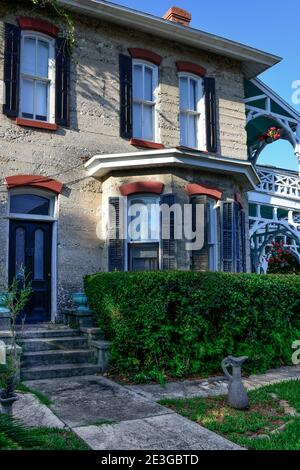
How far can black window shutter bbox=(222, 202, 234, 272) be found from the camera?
9845mm

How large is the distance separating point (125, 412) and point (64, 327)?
373cm

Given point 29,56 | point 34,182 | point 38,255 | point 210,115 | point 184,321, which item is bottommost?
point 184,321

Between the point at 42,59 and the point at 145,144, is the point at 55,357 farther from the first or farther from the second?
the point at 42,59

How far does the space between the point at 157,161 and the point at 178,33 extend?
3994 mm

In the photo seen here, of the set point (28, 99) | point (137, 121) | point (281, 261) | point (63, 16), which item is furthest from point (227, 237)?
point (281, 261)

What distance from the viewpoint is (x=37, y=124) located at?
9391 millimetres

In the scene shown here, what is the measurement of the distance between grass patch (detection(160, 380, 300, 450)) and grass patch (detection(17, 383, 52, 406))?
148 centimetres

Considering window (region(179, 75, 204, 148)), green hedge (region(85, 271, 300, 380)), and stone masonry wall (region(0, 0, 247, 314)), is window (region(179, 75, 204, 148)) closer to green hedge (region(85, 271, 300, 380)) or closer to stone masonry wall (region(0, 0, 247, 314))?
stone masonry wall (region(0, 0, 247, 314))

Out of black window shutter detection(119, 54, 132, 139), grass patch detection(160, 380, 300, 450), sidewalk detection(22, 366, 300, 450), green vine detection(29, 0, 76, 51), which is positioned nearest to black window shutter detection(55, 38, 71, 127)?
green vine detection(29, 0, 76, 51)

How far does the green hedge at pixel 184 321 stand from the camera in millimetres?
7109

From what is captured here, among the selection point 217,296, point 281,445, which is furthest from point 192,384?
point 281,445

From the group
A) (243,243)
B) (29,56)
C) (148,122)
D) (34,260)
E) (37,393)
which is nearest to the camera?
(37,393)

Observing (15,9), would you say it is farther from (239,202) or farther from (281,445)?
(281,445)

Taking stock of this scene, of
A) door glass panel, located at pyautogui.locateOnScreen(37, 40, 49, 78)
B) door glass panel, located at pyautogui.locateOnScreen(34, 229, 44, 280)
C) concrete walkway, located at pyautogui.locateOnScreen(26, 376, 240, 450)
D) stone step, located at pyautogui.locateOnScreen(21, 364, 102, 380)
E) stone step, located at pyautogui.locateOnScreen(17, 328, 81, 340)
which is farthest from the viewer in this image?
door glass panel, located at pyautogui.locateOnScreen(37, 40, 49, 78)
